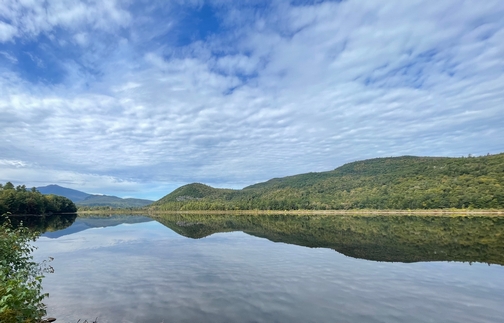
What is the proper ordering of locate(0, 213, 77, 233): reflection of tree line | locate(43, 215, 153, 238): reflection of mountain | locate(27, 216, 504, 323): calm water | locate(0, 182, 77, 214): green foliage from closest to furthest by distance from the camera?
locate(27, 216, 504, 323): calm water → locate(43, 215, 153, 238): reflection of mountain → locate(0, 213, 77, 233): reflection of tree line → locate(0, 182, 77, 214): green foliage

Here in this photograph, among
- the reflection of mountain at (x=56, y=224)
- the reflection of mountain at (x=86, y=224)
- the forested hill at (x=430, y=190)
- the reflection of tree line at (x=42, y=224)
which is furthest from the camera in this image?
the forested hill at (x=430, y=190)

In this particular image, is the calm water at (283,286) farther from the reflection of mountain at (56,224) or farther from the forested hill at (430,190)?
the forested hill at (430,190)

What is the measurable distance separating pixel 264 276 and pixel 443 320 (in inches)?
405

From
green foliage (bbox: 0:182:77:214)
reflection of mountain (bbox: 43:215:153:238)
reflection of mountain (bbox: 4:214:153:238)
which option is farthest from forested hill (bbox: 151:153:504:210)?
green foliage (bbox: 0:182:77:214)

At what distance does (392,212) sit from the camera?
433ft

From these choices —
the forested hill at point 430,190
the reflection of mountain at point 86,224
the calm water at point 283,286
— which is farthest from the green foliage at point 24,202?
the forested hill at point 430,190

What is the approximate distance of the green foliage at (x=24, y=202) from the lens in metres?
107

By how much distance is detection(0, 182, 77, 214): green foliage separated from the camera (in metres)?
107

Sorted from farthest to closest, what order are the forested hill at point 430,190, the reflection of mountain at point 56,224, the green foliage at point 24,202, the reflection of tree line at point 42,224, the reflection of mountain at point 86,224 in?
the forested hill at point 430,190 → the green foliage at point 24,202 → the reflection of tree line at point 42,224 → the reflection of mountain at point 56,224 → the reflection of mountain at point 86,224

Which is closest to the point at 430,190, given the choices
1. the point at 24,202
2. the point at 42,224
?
the point at 42,224

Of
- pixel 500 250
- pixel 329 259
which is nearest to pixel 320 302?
pixel 329 259

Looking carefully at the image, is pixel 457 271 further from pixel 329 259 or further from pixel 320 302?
pixel 320 302

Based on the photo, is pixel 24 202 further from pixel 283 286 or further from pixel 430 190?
pixel 430 190

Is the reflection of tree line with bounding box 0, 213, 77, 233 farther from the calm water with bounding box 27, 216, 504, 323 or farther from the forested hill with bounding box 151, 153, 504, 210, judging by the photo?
the forested hill with bounding box 151, 153, 504, 210
